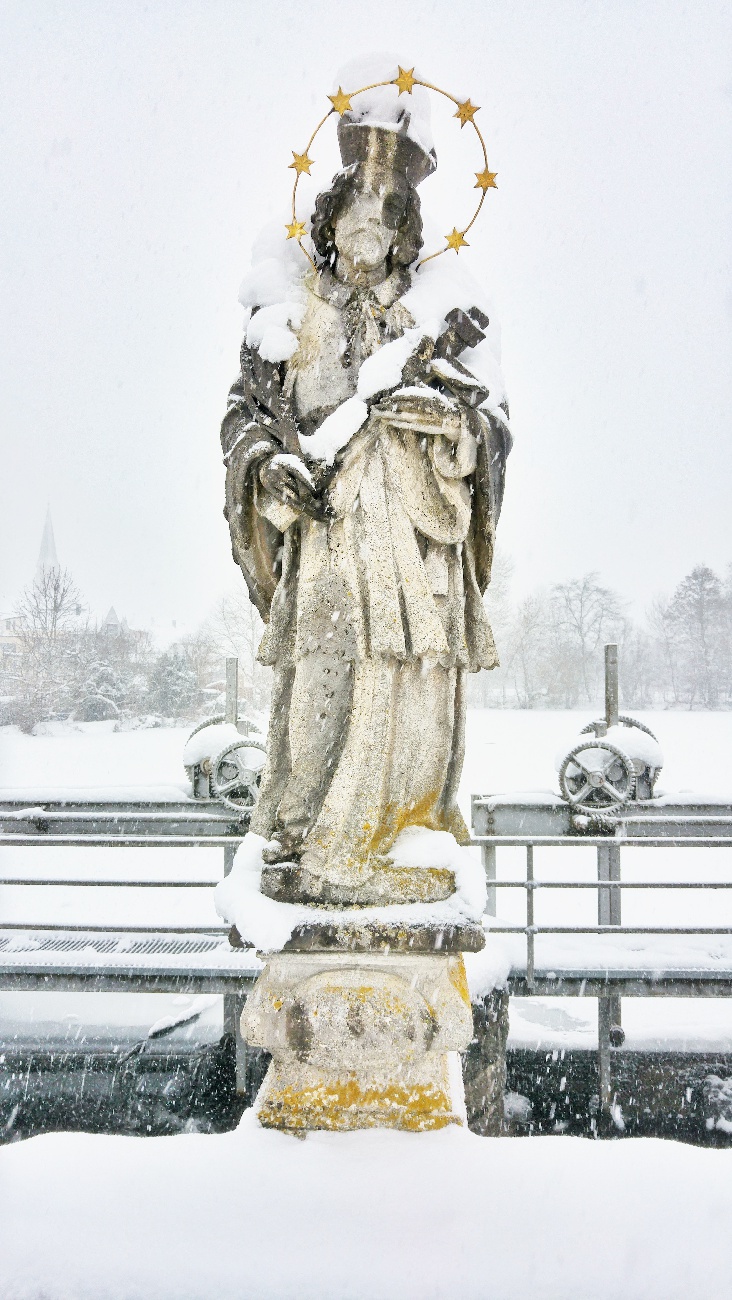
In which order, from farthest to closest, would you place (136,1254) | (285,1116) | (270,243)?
(270,243) → (285,1116) → (136,1254)

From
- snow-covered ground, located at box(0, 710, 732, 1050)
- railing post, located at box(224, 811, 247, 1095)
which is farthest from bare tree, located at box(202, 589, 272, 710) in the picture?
railing post, located at box(224, 811, 247, 1095)

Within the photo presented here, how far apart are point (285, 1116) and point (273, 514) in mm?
1697

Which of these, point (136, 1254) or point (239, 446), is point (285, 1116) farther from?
point (239, 446)

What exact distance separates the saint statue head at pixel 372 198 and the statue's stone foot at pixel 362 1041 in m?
2.06

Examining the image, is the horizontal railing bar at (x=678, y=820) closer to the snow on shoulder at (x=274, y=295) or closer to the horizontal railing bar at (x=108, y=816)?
the horizontal railing bar at (x=108, y=816)

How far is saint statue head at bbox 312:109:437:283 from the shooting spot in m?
2.35

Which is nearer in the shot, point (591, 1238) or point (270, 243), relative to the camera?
point (591, 1238)

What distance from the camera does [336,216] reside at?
2.43m

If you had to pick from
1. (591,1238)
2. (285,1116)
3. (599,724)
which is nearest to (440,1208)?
(591,1238)

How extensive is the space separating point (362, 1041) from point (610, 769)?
10.3ft

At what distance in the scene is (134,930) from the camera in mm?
4098

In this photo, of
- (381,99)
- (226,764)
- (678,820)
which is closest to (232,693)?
(226,764)

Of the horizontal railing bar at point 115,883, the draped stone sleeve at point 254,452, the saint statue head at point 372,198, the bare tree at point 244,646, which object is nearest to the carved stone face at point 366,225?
the saint statue head at point 372,198

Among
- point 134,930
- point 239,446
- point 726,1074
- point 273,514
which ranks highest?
point 239,446
